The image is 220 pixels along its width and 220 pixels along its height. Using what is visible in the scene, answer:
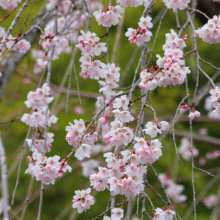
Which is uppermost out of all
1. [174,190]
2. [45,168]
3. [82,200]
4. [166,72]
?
[166,72]

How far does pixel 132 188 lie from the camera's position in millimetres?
1035

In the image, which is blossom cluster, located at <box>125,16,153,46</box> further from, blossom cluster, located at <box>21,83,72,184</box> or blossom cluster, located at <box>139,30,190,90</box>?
blossom cluster, located at <box>21,83,72,184</box>

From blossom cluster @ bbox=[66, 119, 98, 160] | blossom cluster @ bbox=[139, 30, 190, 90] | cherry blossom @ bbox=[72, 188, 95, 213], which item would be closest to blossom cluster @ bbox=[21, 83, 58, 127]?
blossom cluster @ bbox=[66, 119, 98, 160]

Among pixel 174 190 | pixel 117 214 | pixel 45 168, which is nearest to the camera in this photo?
pixel 117 214

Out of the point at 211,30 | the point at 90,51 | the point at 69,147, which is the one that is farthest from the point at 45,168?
the point at 69,147

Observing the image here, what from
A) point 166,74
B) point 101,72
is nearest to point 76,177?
point 101,72

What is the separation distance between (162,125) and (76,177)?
3058 mm

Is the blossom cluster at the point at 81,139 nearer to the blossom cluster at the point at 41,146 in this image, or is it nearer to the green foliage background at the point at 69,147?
the blossom cluster at the point at 41,146

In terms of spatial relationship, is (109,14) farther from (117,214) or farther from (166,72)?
(117,214)

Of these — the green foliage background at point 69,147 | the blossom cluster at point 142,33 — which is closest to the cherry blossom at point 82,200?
the blossom cluster at point 142,33

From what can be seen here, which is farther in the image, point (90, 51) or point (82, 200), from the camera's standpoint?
point (90, 51)

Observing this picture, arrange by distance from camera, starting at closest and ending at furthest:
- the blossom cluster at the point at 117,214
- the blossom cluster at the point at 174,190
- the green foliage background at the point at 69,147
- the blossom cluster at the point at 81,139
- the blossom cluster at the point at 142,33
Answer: the blossom cluster at the point at 117,214 → the blossom cluster at the point at 81,139 → the blossom cluster at the point at 142,33 → the blossom cluster at the point at 174,190 → the green foliage background at the point at 69,147

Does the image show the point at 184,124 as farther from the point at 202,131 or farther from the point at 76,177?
the point at 76,177

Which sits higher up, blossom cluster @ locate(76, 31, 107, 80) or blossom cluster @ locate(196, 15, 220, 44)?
blossom cluster @ locate(196, 15, 220, 44)
